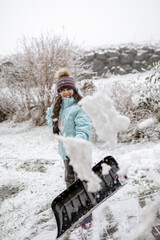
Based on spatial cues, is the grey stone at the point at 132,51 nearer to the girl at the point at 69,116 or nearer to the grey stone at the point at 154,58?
the grey stone at the point at 154,58

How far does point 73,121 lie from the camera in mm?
1703

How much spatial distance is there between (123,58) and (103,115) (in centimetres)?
1288

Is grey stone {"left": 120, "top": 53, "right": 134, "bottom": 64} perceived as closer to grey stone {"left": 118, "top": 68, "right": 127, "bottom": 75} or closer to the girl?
grey stone {"left": 118, "top": 68, "right": 127, "bottom": 75}

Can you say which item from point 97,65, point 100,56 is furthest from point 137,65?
point 97,65

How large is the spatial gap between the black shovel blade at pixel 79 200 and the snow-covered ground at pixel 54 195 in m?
0.24

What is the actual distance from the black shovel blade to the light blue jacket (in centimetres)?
32

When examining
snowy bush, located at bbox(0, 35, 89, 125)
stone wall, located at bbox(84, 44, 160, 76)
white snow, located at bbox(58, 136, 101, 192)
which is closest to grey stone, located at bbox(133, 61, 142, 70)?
stone wall, located at bbox(84, 44, 160, 76)

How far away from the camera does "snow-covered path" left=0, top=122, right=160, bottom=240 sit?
4.80ft

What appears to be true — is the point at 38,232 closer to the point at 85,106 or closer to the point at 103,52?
the point at 85,106

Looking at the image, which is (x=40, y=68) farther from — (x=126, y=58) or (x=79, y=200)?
(x=126, y=58)

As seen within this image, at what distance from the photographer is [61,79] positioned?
177cm

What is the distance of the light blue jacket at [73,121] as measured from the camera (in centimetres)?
159

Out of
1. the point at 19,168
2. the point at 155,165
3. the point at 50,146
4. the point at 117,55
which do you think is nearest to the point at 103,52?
the point at 117,55

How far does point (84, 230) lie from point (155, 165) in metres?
1.14
